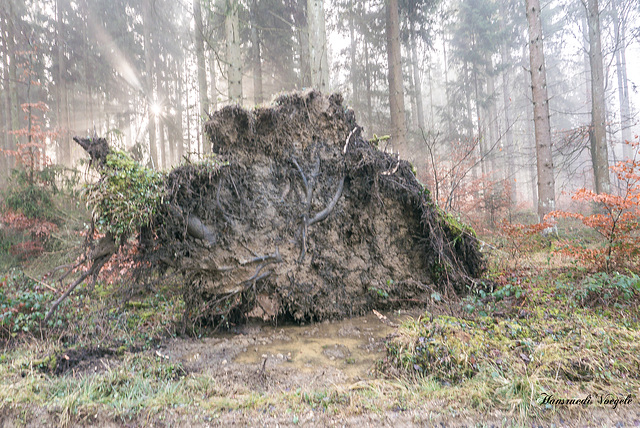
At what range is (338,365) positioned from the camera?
438 centimetres

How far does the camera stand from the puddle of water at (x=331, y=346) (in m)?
4.44

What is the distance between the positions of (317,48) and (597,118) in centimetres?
1122

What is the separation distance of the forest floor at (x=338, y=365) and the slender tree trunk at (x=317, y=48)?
22.4 ft

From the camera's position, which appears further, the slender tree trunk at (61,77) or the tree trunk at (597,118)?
the slender tree trunk at (61,77)

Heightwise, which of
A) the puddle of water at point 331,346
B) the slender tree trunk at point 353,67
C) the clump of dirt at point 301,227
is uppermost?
the slender tree trunk at point 353,67

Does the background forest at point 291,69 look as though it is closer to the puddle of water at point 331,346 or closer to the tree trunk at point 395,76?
the tree trunk at point 395,76

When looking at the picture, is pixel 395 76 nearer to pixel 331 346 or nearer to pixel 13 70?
pixel 331 346

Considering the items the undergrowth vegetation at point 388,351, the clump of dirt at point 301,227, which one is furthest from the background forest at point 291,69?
the undergrowth vegetation at point 388,351

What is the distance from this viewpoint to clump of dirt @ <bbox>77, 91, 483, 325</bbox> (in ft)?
18.3

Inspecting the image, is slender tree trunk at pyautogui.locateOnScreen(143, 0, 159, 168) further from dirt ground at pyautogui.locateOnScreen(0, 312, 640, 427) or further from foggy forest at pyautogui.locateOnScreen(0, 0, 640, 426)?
dirt ground at pyautogui.locateOnScreen(0, 312, 640, 427)

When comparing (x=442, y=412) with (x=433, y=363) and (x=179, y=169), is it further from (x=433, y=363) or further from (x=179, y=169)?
(x=179, y=169)

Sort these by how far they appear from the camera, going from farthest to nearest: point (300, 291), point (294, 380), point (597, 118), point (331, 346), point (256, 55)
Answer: point (256, 55) < point (597, 118) < point (300, 291) < point (331, 346) < point (294, 380)

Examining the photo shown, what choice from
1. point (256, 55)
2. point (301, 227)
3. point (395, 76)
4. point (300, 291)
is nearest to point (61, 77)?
point (256, 55)

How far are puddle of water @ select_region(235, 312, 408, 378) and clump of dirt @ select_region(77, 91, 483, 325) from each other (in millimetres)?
338
